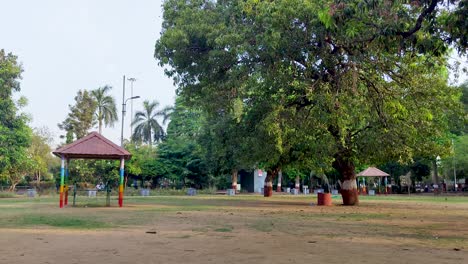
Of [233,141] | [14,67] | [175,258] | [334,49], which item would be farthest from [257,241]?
[14,67]

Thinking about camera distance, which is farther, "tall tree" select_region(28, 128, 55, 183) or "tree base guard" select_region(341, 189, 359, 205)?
"tall tree" select_region(28, 128, 55, 183)

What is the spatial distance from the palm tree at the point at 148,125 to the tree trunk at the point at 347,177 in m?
44.7

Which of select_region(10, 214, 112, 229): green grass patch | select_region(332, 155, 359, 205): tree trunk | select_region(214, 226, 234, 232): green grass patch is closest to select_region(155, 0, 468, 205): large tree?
select_region(332, 155, 359, 205): tree trunk

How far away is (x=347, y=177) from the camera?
78.6 ft

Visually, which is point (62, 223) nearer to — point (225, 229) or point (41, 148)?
point (225, 229)

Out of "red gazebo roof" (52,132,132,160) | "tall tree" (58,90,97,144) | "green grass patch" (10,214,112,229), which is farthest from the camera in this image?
"tall tree" (58,90,97,144)

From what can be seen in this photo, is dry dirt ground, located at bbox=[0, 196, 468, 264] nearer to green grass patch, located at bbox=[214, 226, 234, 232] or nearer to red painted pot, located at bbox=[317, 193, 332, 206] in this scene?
green grass patch, located at bbox=[214, 226, 234, 232]

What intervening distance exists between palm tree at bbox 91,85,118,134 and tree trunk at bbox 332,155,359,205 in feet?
139

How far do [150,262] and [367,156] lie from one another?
56.7 feet

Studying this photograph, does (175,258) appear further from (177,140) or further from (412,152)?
(177,140)

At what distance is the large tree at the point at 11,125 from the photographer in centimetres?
3775

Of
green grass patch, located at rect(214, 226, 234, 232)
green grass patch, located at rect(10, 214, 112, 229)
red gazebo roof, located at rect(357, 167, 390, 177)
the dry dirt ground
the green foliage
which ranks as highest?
the green foliage

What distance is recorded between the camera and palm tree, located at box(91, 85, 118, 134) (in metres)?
59.9

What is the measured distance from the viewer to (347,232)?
11633mm
